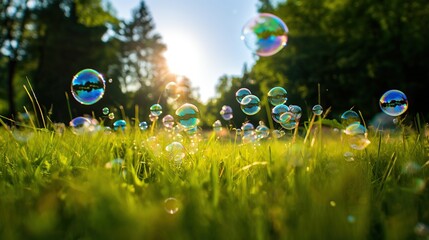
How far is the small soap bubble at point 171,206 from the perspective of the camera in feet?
5.09

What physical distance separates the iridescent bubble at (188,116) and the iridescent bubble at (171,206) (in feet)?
8.31

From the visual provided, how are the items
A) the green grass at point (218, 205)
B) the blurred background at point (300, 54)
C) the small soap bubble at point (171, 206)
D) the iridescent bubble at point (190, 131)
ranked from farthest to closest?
the blurred background at point (300, 54), the iridescent bubble at point (190, 131), the small soap bubble at point (171, 206), the green grass at point (218, 205)

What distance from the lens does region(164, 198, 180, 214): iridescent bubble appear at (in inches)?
61.2

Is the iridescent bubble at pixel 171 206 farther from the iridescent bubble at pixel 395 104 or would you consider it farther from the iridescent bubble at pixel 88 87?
the iridescent bubble at pixel 395 104

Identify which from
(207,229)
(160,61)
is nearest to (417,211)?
(207,229)

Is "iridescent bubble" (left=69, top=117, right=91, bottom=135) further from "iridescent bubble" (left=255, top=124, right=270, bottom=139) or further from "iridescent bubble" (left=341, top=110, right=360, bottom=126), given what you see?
"iridescent bubble" (left=341, top=110, right=360, bottom=126)

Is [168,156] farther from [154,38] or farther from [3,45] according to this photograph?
[154,38]

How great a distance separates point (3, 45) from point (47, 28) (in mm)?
3685

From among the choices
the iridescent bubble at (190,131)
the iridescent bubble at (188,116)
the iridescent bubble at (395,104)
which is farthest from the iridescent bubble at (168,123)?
the iridescent bubble at (395,104)

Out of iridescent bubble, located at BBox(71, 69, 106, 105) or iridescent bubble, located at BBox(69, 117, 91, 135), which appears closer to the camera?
iridescent bubble, located at BBox(69, 117, 91, 135)

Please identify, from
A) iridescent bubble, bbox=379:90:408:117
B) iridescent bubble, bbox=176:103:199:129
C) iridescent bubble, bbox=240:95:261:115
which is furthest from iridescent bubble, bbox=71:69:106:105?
iridescent bubble, bbox=379:90:408:117

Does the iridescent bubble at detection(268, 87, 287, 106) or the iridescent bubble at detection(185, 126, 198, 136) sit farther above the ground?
the iridescent bubble at detection(268, 87, 287, 106)

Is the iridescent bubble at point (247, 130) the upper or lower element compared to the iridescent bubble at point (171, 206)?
upper

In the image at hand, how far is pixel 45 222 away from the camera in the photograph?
4.05 ft
